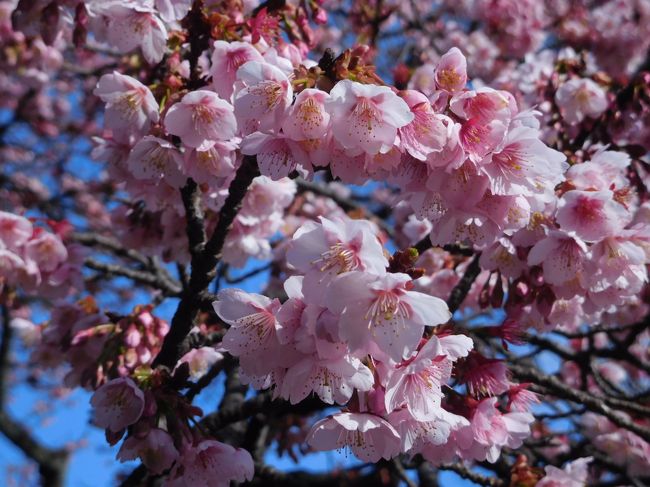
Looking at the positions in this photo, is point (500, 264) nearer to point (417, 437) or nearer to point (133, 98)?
point (417, 437)

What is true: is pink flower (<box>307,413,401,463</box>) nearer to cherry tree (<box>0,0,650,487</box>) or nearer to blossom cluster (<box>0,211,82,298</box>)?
cherry tree (<box>0,0,650,487</box>)

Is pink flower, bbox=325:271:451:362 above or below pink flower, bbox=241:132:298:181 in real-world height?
below

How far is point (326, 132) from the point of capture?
1.48 m

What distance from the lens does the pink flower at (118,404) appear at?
1.66m

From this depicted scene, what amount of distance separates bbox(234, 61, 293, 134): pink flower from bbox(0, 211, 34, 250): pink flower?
1.51 m

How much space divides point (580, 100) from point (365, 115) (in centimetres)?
181

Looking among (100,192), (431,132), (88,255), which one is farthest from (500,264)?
(100,192)

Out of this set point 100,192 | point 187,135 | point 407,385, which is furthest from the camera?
point 100,192

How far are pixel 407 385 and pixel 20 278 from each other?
190 centimetres

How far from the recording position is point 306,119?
147 cm

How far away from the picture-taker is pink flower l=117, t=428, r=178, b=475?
1.61 m

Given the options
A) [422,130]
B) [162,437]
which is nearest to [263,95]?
[422,130]

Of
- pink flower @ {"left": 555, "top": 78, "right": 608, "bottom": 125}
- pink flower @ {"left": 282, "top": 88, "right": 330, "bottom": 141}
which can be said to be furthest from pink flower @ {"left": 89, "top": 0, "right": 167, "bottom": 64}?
pink flower @ {"left": 555, "top": 78, "right": 608, "bottom": 125}

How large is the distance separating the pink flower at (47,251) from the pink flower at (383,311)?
1.86m
